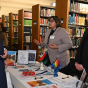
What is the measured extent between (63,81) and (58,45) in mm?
1032

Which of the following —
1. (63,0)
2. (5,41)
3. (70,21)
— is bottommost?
(5,41)

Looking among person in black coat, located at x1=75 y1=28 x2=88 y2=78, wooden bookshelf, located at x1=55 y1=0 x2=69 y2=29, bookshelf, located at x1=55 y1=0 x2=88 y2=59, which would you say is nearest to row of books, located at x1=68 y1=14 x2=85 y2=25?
bookshelf, located at x1=55 y1=0 x2=88 y2=59

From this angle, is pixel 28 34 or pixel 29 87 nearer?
pixel 29 87

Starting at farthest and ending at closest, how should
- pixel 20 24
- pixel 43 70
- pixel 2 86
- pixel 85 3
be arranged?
pixel 20 24 < pixel 85 3 < pixel 43 70 < pixel 2 86

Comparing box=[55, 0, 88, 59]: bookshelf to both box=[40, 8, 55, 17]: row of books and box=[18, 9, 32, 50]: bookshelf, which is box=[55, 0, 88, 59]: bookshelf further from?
A: box=[18, 9, 32, 50]: bookshelf

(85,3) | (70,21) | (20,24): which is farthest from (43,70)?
(20,24)

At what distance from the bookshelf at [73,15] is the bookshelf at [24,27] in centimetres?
276

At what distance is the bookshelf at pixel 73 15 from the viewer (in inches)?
145

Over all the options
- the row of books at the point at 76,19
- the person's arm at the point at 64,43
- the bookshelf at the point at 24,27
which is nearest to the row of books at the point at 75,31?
the row of books at the point at 76,19

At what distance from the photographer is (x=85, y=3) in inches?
178

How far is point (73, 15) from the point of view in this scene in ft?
13.3

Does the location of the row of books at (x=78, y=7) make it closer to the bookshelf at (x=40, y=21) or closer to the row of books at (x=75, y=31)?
the row of books at (x=75, y=31)

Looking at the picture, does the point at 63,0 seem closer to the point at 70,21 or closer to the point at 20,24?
the point at 70,21

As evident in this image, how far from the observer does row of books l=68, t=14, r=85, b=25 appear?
156 inches
